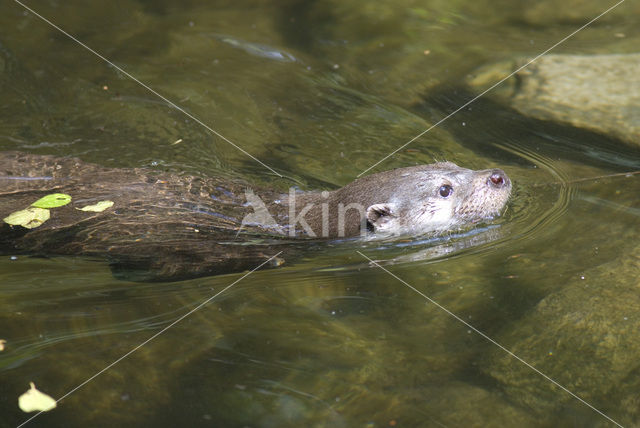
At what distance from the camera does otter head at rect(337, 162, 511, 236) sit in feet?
14.3

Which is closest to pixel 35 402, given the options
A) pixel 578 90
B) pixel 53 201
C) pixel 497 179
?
pixel 53 201

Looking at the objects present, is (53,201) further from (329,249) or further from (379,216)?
(379,216)

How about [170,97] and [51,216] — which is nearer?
[51,216]

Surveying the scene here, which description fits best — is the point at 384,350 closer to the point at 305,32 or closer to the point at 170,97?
the point at 170,97

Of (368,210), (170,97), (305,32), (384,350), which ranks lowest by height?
(384,350)

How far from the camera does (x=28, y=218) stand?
4008mm

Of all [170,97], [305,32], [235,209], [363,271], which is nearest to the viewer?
[363,271]

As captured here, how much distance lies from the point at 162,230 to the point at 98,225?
38cm

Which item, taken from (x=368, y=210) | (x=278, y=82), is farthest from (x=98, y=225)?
(x=278, y=82)

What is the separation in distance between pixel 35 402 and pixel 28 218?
5.03 feet

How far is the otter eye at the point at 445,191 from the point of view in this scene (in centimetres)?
445

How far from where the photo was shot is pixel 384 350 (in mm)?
3117

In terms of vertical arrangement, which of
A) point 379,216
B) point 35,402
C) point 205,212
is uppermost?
point 205,212

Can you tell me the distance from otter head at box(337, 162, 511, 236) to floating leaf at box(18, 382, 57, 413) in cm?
222
